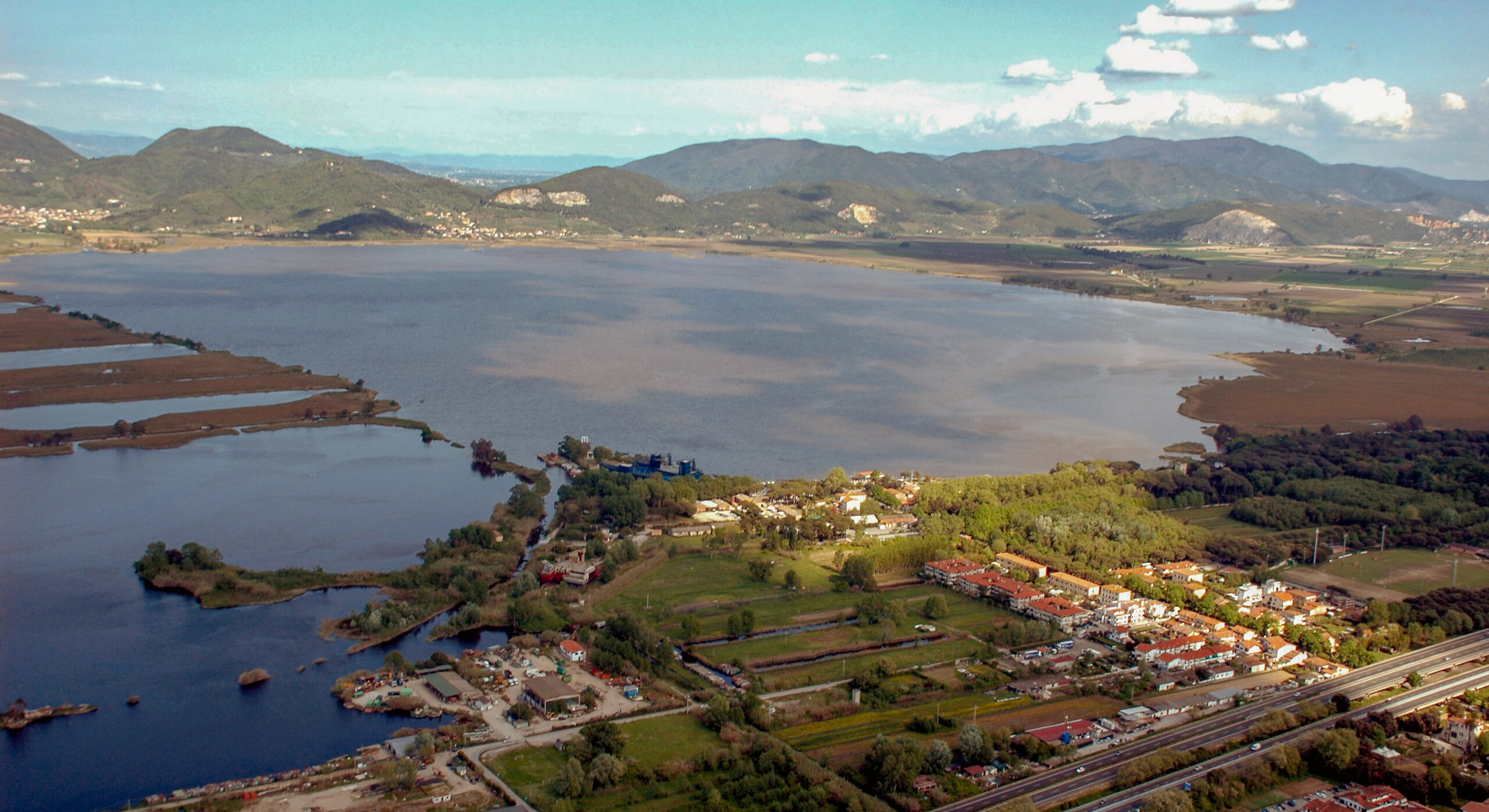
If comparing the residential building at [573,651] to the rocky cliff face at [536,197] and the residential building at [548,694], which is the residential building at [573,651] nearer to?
the residential building at [548,694]

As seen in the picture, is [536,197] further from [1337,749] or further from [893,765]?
[1337,749]

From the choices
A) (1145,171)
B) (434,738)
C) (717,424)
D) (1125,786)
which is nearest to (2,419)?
(717,424)

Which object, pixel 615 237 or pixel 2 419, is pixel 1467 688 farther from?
pixel 615 237

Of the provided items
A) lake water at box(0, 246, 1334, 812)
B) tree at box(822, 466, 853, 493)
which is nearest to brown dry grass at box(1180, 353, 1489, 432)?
lake water at box(0, 246, 1334, 812)

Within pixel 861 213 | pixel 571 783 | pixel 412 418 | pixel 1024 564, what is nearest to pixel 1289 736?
pixel 1024 564

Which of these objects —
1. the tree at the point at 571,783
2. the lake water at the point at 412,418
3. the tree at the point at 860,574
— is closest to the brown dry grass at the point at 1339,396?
the lake water at the point at 412,418

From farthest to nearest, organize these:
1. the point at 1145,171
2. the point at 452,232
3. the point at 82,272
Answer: the point at 1145,171 → the point at 452,232 → the point at 82,272

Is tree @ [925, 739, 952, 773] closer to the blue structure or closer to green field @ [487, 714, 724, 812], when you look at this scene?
green field @ [487, 714, 724, 812]
